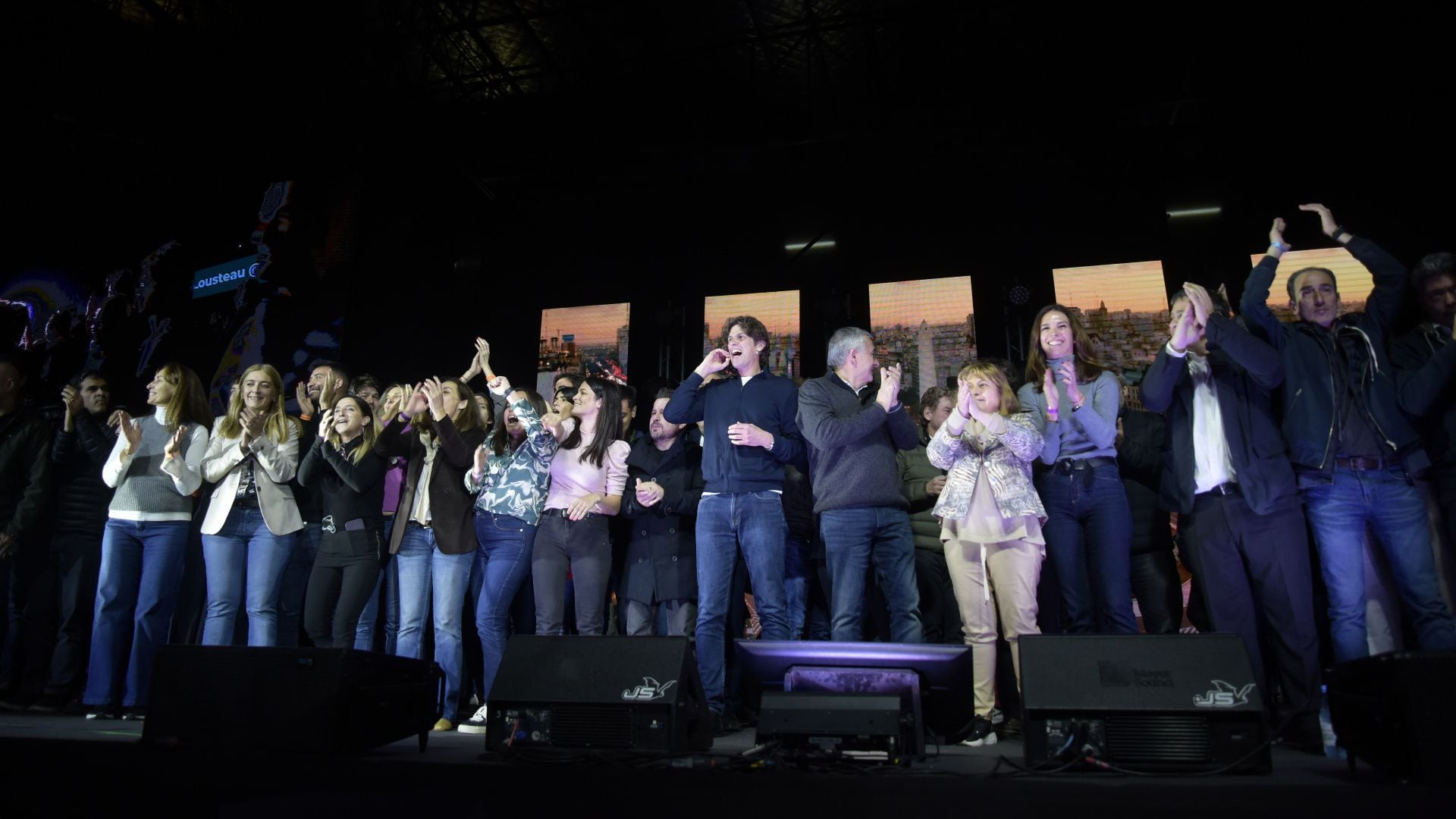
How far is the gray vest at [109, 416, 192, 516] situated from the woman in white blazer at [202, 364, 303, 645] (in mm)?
193

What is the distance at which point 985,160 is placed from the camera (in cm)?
776

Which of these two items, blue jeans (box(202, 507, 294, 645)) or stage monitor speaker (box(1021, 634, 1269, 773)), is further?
blue jeans (box(202, 507, 294, 645))

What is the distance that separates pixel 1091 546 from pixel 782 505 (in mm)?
1260

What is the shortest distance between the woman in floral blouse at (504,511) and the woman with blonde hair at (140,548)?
1411 mm

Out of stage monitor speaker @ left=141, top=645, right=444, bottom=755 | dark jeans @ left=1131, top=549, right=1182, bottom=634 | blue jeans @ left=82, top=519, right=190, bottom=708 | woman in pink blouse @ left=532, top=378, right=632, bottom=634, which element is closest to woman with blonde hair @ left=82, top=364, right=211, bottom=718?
blue jeans @ left=82, top=519, right=190, bottom=708

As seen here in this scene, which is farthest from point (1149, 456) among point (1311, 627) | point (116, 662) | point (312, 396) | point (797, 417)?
point (116, 662)

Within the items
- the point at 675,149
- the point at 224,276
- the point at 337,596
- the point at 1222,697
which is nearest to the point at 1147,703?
the point at 1222,697

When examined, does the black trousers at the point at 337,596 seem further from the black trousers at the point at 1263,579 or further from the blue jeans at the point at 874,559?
the black trousers at the point at 1263,579

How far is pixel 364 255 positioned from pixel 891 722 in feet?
23.5

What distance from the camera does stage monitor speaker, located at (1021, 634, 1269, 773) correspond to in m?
2.26

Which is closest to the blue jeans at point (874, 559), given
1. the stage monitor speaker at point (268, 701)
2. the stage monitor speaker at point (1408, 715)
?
the stage monitor speaker at point (1408, 715)

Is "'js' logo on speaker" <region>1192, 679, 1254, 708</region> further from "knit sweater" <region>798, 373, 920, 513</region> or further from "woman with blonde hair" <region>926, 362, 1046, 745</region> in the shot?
"knit sweater" <region>798, 373, 920, 513</region>

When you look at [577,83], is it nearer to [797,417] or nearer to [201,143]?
[201,143]

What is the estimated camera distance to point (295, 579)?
427cm
